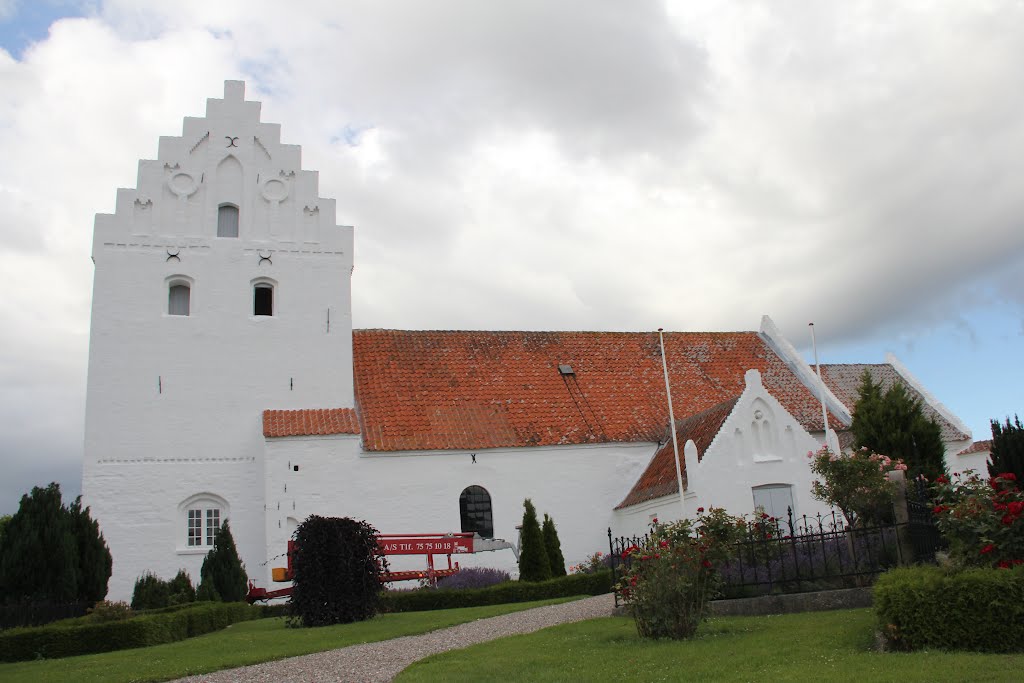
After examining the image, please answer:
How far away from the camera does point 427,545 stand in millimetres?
20641

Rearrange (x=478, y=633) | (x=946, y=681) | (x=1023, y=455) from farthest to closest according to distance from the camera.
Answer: (x=1023, y=455) → (x=478, y=633) → (x=946, y=681)

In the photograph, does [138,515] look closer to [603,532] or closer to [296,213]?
[296,213]

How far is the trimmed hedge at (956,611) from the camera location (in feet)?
27.0

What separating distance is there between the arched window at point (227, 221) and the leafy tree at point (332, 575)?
37.5ft

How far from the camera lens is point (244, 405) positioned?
23.5m

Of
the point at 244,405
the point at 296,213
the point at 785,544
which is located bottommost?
the point at 785,544

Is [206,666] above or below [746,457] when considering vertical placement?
below

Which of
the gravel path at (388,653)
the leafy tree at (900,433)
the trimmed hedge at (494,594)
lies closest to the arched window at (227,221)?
the trimmed hedge at (494,594)

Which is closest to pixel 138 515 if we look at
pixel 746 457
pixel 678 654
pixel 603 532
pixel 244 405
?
pixel 244 405

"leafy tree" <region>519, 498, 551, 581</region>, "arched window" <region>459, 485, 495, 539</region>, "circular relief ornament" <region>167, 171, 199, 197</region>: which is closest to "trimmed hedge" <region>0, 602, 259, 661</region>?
"leafy tree" <region>519, 498, 551, 581</region>

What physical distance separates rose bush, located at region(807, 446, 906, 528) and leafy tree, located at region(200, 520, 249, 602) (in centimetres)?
1308

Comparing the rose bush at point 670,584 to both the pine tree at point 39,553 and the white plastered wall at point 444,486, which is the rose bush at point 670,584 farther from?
the white plastered wall at point 444,486

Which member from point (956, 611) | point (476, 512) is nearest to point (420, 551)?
point (476, 512)

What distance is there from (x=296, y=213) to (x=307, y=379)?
4.93 meters
